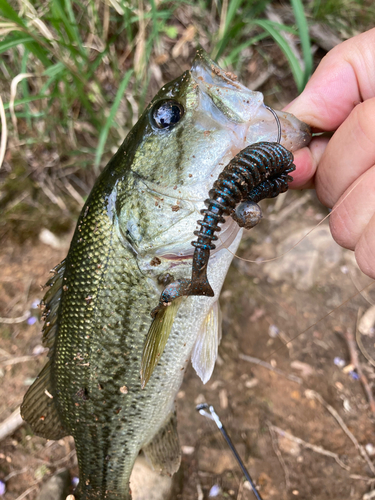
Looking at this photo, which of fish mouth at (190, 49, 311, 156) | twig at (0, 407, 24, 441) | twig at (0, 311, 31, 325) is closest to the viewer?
fish mouth at (190, 49, 311, 156)

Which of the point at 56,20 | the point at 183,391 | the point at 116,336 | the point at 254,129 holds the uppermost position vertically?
the point at 56,20

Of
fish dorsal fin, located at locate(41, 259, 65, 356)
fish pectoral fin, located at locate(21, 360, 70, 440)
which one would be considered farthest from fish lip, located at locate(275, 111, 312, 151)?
fish pectoral fin, located at locate(21, 360, 70, 440)

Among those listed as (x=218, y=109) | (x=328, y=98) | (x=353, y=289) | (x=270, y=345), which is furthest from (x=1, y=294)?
(x=353, y=289)

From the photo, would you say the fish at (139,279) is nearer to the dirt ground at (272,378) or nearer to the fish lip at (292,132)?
the fish lip at (292,132)

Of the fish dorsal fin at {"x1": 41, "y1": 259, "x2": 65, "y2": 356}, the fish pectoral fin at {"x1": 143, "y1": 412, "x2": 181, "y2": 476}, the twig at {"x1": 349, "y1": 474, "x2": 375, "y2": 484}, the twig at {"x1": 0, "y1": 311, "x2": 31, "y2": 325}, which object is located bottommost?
the twig at {"x1": 349, "y1": 474, "x2": 375, "y2": 484}

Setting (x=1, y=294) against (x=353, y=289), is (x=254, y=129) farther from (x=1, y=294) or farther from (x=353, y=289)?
(x=1, y=294)

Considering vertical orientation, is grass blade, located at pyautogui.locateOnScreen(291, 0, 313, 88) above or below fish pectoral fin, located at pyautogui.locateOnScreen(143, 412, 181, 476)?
above

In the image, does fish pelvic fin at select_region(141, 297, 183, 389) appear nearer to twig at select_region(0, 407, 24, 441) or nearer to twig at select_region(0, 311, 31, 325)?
twig at select_region(0, 407, 24, 441)
